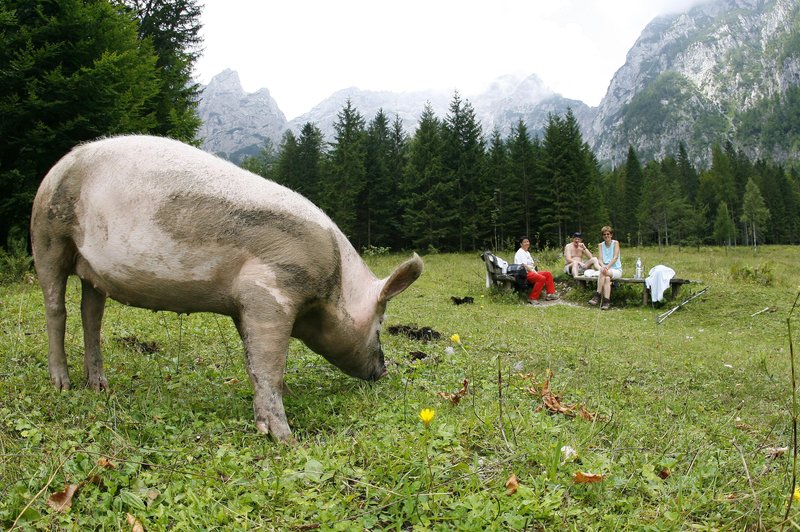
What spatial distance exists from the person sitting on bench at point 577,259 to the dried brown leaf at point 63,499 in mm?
14133

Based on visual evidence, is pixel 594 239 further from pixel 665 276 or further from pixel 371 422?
pixel 371 422

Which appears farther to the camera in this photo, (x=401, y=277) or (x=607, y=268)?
(x=607, y=268)

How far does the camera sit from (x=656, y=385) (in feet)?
19.2

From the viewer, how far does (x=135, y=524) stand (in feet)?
7.06

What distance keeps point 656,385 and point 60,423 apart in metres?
5.73

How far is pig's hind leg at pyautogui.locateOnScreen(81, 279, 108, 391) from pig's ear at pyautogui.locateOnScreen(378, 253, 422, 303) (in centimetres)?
247

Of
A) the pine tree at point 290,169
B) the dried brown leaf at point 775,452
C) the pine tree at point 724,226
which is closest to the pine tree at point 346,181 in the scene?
the pine tree at point 290,169

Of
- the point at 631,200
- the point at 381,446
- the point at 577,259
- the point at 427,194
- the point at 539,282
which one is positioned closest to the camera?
the point at 381,446

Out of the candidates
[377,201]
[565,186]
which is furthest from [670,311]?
[377,201]

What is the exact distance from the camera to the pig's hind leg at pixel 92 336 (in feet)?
14.4

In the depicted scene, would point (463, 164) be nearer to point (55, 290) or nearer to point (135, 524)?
point (55, 290)

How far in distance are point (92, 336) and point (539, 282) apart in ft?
39.1

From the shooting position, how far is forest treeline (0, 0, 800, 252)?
13508 millimetres

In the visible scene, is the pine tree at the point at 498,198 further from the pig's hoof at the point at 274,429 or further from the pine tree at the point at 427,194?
the pig's hoof at the point at 274,429
